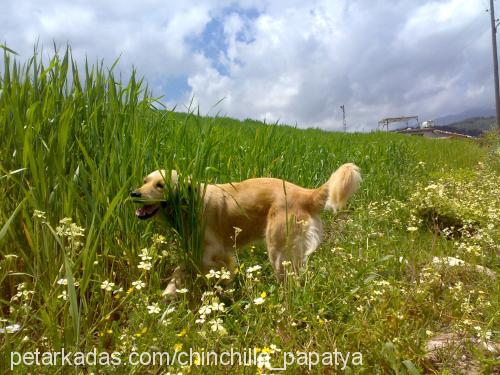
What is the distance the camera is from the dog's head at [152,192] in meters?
2.47

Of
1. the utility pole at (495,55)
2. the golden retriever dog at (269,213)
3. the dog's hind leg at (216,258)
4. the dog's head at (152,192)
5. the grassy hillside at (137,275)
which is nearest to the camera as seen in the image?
the grassy hillside at (137,275)

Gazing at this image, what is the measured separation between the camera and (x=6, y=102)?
2.31m

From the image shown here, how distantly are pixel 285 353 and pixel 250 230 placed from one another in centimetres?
174

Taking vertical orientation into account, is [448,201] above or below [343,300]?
above

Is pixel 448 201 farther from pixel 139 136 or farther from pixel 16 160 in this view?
pixel 16 160

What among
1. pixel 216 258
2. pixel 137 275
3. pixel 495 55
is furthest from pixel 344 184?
pixel 495 55

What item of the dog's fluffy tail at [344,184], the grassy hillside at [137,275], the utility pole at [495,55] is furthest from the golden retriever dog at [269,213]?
the utility pole at [495,55]

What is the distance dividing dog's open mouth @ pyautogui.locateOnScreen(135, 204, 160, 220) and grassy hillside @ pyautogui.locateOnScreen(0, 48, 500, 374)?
53 millimetres

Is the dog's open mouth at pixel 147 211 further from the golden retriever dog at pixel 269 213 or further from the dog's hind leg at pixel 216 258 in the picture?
the dog's hind leg at pixel 216 258

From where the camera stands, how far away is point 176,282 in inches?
96.0

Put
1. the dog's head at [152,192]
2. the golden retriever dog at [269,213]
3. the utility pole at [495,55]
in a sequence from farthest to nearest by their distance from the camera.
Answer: the utility pole at [495,55], the golden retriever dog at [269,213], the dog's head at [152,192]

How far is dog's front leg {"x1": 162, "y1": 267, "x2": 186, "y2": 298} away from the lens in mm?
2294

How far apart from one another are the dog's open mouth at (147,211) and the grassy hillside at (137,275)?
0.05m

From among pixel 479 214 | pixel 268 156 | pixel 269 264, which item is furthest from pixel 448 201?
pixel 269 264
